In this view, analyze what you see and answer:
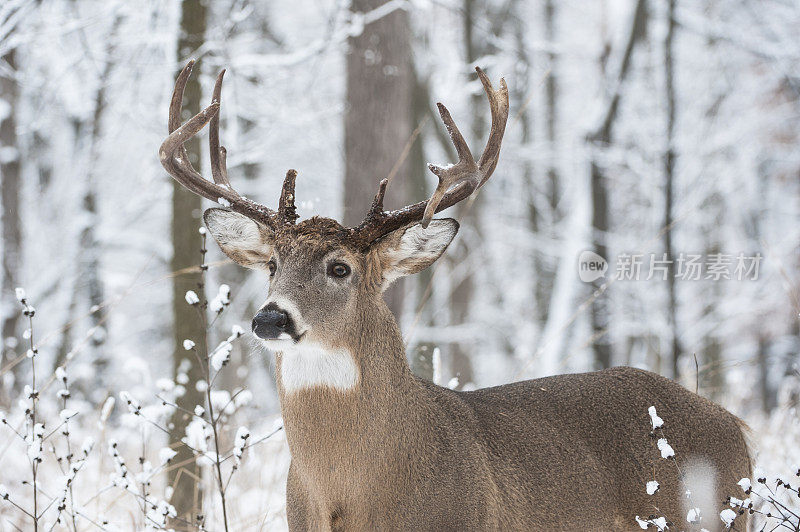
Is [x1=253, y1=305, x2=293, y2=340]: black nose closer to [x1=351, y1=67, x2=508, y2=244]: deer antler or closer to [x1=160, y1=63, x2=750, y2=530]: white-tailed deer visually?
[x1=160, y1=63, x2=750, y2=530]: white-tailed deer

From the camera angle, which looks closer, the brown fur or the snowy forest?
the brown fur

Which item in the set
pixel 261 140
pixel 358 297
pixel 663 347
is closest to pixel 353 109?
pixel 261 140

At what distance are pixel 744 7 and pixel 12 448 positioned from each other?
456 inches

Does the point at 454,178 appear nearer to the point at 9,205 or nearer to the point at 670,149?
the point at 670,149

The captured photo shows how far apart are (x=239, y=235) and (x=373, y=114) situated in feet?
13.5

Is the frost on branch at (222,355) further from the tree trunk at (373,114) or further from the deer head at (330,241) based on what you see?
the tree trunk at (373,114)

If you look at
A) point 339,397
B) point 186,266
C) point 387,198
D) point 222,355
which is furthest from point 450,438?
point 387,198

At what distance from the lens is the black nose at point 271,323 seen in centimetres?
314

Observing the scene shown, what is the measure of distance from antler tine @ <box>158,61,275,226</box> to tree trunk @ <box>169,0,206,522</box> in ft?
5.82

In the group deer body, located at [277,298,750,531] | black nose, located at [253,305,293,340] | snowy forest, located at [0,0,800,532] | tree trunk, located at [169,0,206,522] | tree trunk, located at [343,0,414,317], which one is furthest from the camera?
tree trunk, located at [343,0,414,317]

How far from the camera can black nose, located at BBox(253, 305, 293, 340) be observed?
3.14 metres

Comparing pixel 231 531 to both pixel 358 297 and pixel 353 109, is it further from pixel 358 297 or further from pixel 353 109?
pixel 353 109

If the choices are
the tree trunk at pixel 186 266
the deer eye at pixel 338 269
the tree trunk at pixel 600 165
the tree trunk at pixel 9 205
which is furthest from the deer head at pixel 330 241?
the tree trunk at pixel 600 165

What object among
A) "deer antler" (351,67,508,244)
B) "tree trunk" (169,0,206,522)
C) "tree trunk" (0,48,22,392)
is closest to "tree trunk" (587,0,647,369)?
"tree trunk" (169,0,206,522)
